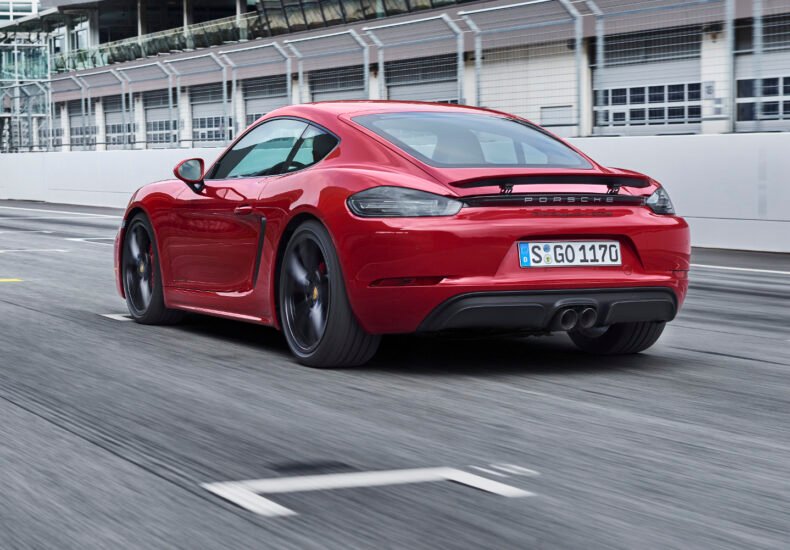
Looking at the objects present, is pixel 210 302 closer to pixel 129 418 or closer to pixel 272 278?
pixel 272 278

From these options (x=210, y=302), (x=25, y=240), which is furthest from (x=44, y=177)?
(x=210, y=302)

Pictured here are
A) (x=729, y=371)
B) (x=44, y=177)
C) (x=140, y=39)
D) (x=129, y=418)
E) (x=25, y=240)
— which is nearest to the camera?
(x=129, y=418)

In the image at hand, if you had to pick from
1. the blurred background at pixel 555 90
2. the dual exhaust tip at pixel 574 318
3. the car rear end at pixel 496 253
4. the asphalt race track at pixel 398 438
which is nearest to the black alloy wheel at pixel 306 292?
the asphalt race track at pixel 398 438

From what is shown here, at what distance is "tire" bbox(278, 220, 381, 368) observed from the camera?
20.2 ft

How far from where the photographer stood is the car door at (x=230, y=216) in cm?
700

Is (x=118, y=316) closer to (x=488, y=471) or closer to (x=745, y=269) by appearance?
(x=488, y=471)

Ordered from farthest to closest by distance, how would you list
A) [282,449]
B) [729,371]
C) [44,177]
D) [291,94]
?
[44,177], [291,94], [729,371], [282,449]

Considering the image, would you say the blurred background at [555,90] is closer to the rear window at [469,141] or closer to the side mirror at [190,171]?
the rear window at [469,141]

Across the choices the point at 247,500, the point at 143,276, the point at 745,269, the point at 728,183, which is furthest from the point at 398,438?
the point at 728,183

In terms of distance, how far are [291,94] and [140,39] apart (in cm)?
4071

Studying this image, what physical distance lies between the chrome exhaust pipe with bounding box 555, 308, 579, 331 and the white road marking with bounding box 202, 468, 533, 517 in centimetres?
182

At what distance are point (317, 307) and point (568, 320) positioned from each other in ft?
3.86

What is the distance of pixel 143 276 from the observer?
838 cm

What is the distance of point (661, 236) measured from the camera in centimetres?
634
